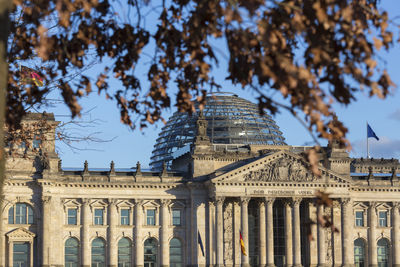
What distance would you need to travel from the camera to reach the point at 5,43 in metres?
15.1

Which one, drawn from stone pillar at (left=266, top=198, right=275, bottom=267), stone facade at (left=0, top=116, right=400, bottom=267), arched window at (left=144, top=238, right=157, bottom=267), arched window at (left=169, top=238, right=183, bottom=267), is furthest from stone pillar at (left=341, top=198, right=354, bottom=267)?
arched window at (left=144, top=238, right=157, bottom=267)

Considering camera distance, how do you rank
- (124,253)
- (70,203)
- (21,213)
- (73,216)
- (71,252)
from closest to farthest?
(21,213) → (71,252) → (70,203) → (73,216) → (124,253)

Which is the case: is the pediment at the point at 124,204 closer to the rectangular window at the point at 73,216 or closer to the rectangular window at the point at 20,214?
the rectangular window at the point at 73,216

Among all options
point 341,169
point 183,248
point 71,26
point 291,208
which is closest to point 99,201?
point 183,248

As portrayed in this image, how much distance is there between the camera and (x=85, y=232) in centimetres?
8962

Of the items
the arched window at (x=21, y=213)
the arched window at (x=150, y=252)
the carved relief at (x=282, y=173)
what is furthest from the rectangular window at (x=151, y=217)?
the arched window at (x=21, y=213)

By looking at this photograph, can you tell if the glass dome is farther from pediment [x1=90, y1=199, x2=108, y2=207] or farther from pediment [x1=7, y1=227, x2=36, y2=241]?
pediment [x1=7, y1=227, x2=36, y2=241]

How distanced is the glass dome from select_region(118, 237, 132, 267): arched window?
73.7 feet

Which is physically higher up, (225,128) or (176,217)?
(225,128)

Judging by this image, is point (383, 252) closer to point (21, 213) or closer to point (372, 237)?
point (372, 237)

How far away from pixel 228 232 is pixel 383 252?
19553 millimetres

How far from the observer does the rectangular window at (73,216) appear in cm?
9025

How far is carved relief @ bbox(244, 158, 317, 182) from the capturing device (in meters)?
90.5

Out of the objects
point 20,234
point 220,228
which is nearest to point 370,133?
point 220,228
